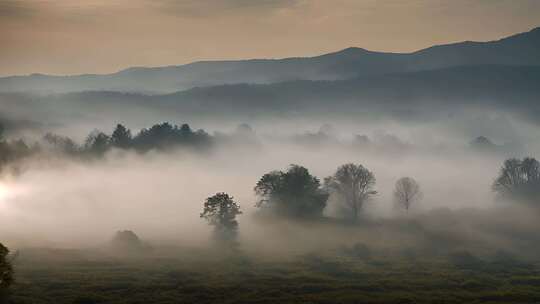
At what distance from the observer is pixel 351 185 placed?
19012cm

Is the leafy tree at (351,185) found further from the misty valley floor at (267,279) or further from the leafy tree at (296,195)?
the misty valley floor at (267,279)

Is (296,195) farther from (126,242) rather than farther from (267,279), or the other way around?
(267,279)

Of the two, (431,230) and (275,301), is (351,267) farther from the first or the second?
(431,230)

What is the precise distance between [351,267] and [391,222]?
49.1 metres

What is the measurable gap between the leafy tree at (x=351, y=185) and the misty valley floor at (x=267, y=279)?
40.1 m

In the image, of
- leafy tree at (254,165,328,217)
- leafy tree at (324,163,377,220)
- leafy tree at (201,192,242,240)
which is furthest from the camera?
leafy tree at (324,163,377,220)

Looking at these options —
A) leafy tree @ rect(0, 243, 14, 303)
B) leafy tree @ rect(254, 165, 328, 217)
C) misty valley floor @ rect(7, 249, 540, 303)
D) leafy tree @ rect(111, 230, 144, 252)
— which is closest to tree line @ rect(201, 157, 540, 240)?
leafy tree @ rect(254, 165, 328, 217)

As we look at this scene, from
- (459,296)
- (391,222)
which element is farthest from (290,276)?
(391,222)

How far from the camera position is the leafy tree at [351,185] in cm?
18925

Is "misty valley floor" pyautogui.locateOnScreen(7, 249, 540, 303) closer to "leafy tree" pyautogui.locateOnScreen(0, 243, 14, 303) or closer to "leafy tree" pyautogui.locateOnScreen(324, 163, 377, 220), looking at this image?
"leafy tree" pyautogui.locateOnScreen(0, 243, 14, 303)

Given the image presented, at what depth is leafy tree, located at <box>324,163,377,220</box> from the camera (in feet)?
621

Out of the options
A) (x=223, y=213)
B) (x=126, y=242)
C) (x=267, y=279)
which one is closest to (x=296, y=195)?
(x=223, y=213)

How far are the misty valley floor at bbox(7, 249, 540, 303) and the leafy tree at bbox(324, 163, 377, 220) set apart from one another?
132ft

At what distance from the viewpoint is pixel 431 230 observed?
178 m
